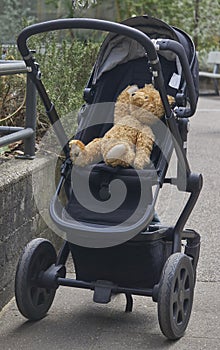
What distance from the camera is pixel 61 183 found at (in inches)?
199

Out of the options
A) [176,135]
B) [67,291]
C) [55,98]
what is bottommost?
[67,291]

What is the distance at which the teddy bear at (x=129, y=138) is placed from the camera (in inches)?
191

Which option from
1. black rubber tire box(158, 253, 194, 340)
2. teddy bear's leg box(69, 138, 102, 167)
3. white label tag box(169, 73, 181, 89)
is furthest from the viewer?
white label tag box(169, 73, 181, 89)

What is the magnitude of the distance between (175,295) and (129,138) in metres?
0.95

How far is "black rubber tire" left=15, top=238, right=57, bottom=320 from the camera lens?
4906mm

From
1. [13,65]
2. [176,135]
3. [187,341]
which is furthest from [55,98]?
[187,341]

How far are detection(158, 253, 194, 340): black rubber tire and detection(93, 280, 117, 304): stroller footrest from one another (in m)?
0.33

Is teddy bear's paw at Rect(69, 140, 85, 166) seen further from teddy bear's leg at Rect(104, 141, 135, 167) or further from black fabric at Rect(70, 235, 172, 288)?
black fabric at Rect(70, 235, 172, 288)

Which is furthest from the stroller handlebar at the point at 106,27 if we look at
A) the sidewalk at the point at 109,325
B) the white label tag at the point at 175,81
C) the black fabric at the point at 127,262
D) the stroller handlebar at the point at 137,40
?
the sidewalk at the point at 109,325

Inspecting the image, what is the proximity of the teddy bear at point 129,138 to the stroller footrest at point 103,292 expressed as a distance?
697mm

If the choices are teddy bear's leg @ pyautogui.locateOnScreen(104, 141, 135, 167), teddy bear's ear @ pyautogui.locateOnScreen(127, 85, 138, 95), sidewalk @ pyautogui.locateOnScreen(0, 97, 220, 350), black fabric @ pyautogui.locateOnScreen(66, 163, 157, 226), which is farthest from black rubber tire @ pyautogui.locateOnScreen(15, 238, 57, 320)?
teddy bear's ear @ pyautogui.locateOnScreen(127, 85, 138, 95)

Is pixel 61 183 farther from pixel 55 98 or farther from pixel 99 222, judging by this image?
pixel 55 98

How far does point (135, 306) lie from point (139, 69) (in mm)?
1540

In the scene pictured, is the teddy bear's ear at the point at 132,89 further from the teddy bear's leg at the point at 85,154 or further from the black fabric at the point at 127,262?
the black fabric at the point at 127,262
